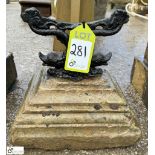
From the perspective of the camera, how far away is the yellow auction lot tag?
789 millimetres

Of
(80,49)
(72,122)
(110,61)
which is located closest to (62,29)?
(80,49)

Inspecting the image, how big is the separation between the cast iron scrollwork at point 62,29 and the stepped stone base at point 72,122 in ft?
0.26

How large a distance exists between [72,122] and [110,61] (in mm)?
743

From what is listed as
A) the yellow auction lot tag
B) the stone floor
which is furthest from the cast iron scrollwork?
the stone floor

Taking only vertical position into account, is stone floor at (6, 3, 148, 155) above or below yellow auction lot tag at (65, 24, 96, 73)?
below

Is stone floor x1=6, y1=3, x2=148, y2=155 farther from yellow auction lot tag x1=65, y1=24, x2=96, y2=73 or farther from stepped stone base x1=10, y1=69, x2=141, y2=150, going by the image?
yellow auction lot tag x1=65, y1=24, x2=96, y2=73

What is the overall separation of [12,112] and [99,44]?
0.96 m

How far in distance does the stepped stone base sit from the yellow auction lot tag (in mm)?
74

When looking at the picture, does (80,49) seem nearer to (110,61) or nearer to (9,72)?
(9,72)

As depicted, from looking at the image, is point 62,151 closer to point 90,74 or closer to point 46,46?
point 90,74

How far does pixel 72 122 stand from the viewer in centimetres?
75

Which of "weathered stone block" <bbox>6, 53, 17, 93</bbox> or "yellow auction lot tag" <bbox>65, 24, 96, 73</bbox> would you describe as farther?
"weathered stone block" <bbox>6, 53, 17, 93</bbox>

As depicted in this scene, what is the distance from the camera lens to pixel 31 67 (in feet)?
4.28

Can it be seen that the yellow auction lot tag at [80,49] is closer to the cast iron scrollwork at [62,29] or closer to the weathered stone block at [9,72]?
the cast iron scrollwork at [62,29]
